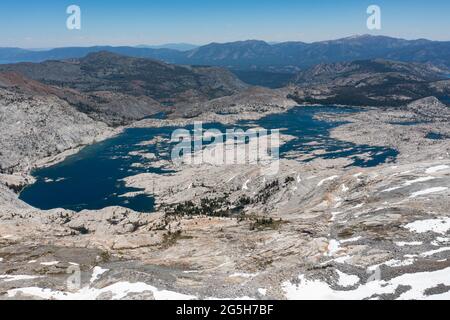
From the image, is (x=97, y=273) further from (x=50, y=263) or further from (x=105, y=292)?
(x=50, y=263)

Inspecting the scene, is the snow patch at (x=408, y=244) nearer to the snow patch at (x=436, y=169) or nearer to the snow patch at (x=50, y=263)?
the snow patch at (x=436, y=169)

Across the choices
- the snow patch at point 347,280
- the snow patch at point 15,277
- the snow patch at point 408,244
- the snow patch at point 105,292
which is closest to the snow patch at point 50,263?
the snow patch at point 15,277

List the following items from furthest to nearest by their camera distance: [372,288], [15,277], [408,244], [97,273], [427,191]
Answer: [427,191] < [408,244] < [97,273] < [15,277] < [372,288]

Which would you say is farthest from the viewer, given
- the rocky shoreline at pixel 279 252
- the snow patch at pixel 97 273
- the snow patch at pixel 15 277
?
the snow patch at pixel 15 277

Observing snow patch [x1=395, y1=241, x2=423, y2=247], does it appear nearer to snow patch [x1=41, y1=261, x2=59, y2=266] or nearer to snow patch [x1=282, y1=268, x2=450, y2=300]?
snow patch [x1=282, y1=268, x2=450, y2=300]

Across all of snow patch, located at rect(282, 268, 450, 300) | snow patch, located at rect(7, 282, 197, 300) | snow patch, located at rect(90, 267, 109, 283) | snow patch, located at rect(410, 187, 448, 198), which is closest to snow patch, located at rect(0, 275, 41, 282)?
snow patch, located at rect(7, 282, 197, 300)

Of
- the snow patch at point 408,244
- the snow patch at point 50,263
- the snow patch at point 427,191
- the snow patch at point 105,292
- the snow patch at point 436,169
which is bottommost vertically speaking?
the snow patch at point 50,263

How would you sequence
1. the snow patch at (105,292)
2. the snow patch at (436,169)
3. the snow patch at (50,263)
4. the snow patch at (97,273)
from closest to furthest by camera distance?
1. the snow patch at (105,292)
2. the snow patch at (97,273)
3. the snow patch at (50,263)
4. the snow patch at (436,169)

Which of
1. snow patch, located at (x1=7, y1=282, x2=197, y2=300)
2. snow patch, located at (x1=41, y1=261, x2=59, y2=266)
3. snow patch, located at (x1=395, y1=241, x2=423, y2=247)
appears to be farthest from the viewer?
snow patch, located at (x1=41, y1=261, x2=59, y2=266)

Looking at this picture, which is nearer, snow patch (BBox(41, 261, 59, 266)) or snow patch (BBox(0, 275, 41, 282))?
snow patch (BBox(0, 275, 41, 282))

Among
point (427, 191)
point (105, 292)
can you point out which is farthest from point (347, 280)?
point (427, 191)

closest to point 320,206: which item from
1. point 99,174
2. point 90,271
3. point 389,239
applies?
point 389,239
